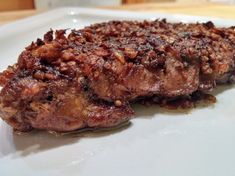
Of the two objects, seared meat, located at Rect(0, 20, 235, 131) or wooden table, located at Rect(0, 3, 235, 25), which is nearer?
seared meat, located at Rect(0, 20, 235, 131)

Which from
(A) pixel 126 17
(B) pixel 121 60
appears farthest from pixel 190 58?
(A) pixel 126 17

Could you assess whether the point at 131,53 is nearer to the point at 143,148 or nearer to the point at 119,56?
the point at 119,56

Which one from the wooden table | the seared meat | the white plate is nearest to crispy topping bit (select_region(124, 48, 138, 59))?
the seared meat

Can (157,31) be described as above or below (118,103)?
above

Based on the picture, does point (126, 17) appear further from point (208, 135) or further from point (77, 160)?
point (77, 160)

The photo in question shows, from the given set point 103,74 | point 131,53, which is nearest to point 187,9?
point 131,53

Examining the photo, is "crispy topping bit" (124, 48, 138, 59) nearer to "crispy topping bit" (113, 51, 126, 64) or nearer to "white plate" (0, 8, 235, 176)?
"crispy topping bit" (113, 51, 126, 64)
